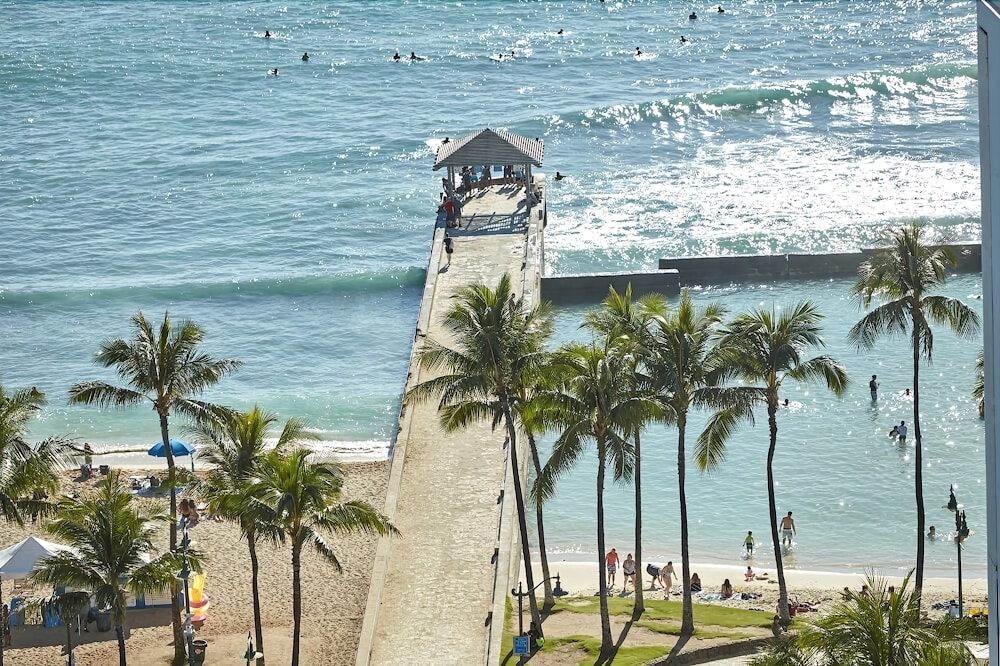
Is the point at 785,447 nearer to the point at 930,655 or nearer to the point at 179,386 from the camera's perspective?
the point at 179,386

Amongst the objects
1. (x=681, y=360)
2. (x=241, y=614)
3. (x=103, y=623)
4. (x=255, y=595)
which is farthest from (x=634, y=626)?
(x=103, y=623)

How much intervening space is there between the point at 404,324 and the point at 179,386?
78.1 ft

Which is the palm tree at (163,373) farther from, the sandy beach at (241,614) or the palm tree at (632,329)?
the palm tree at (632,329)

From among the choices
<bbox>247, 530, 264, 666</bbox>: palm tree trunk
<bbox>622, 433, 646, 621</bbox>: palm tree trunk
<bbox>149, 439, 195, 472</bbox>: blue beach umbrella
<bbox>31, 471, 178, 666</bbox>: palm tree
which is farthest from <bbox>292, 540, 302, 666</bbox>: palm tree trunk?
<bbox>149, 439, 195, 472</bbox>: blue beach umbrella

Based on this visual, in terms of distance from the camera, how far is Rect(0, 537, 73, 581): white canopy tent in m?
26.8

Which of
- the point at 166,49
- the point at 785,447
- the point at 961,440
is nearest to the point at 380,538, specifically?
the point at 785,447

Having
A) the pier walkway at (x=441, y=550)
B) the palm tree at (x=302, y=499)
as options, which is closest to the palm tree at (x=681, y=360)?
the pier walkway at (x=441, y=550)

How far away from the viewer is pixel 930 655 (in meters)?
15.1

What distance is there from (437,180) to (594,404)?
4106 cm

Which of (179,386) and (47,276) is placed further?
(47,276)

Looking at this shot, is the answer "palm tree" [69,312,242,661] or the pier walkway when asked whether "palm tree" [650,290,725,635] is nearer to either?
the pier walkway

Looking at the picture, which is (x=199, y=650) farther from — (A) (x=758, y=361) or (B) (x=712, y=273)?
(B) (x=712, y=273)

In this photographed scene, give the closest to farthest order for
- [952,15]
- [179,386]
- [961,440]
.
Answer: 1. [179,386]
2. [961,440]
3. [952,15]

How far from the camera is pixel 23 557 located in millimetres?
26922
